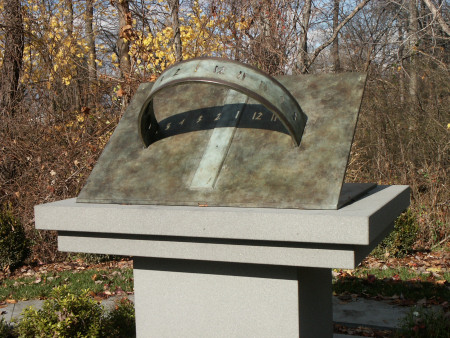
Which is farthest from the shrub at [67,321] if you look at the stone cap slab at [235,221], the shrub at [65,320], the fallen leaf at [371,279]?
the fallen leaf at [371,279]

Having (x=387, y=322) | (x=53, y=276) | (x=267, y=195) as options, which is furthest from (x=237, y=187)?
(x=53, y=276)

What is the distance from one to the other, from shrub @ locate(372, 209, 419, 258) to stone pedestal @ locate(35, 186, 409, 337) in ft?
11.6

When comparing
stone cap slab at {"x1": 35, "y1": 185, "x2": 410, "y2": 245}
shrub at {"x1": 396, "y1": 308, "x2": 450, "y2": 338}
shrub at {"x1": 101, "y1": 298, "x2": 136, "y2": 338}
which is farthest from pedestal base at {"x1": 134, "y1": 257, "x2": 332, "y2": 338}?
shrub at {"x1": 396, "y1": 308, "x2": 450, "y2": 338}

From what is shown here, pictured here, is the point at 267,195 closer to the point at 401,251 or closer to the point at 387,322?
the point at 387,322

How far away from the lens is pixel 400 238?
6.46 m

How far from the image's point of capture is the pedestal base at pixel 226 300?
259cm

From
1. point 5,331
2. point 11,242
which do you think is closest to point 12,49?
point 11,242

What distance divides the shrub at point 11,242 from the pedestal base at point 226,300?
4.55 metres

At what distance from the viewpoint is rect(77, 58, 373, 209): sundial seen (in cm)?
256

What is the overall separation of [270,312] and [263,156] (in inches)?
32.0

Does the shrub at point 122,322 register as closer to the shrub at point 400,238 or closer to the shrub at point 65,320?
the shrub at point 65,320

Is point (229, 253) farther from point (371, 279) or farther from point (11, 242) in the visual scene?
point (11, 242)

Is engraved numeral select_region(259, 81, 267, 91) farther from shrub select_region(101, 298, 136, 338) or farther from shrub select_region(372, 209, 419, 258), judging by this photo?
shrub select_region(372, 209, 419, 258)

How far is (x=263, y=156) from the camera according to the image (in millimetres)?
2744
